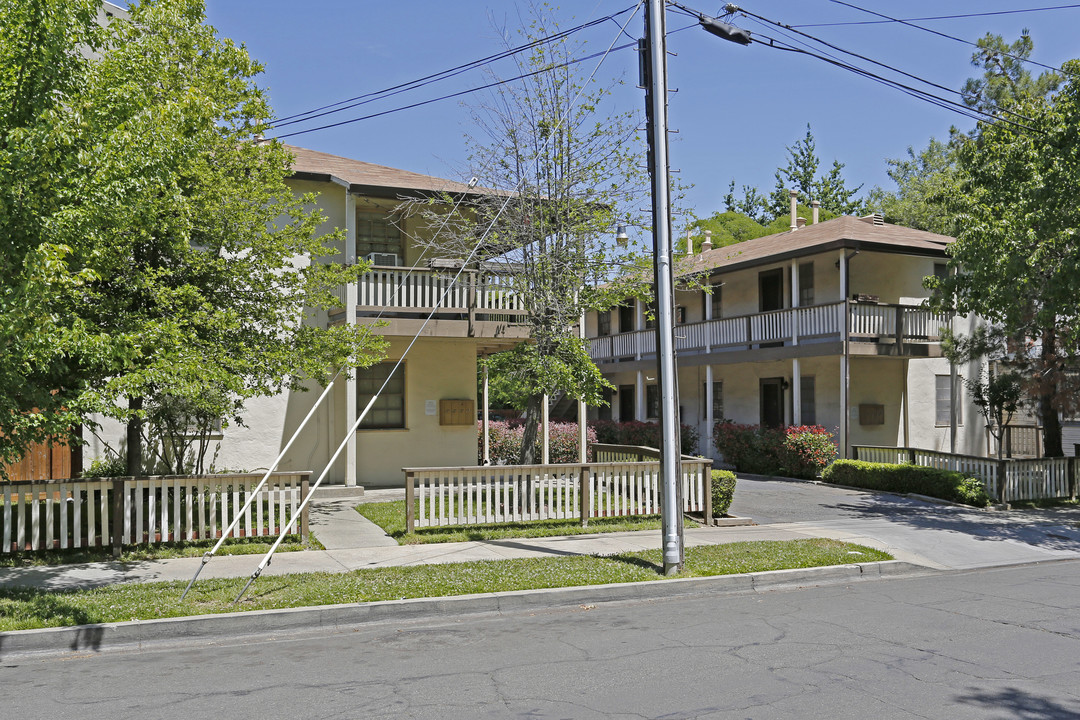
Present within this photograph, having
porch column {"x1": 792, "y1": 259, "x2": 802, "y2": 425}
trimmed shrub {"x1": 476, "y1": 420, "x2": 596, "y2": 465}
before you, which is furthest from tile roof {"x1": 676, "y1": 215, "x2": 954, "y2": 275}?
trimmed shrub {"x1": 476, "y1": 420, "x2": 596, "y2": 465}

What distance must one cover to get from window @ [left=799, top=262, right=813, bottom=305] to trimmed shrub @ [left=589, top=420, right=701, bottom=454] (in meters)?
5.70

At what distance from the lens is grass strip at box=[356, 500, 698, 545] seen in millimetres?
12434

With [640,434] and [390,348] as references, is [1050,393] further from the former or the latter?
[390,348]

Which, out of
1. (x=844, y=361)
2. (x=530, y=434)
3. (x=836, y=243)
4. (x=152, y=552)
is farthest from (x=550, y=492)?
(x=836, y=243)

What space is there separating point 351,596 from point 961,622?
5.76 metres

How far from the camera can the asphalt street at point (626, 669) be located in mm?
5609

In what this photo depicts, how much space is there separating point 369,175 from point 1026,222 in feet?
40.7

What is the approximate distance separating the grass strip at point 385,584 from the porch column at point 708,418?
15.3m

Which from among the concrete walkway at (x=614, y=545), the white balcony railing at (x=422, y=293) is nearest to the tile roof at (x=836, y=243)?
the white balcony railing at (x=422, y=293)

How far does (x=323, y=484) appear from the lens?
17531 millimetres

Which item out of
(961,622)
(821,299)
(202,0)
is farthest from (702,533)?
(821,299)

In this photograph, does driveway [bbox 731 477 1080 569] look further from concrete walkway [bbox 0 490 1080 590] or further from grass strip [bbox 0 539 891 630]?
grass strip [bbox 0 539 891 630]

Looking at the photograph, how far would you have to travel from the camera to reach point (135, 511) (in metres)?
11.0

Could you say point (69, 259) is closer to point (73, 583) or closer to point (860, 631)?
point (73, 583)
